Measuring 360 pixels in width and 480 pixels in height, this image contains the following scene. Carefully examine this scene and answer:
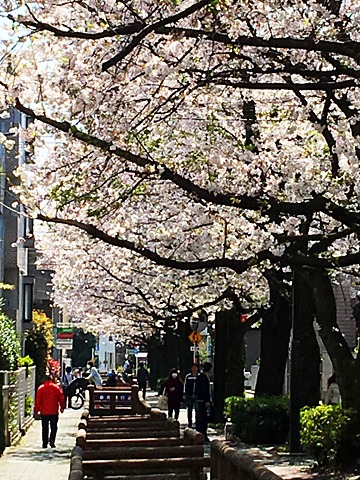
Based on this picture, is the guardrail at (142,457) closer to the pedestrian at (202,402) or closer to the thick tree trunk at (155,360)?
the pedestrian at (202,402)

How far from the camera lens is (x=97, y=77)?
38.6 feet

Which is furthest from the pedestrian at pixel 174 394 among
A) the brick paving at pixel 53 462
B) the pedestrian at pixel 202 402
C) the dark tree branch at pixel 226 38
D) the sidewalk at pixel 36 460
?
the dark tree branch at pixel 226 38

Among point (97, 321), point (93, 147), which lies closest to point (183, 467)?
point (93, 147)

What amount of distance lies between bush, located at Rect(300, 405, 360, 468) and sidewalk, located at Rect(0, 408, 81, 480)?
→ 13.7 ft

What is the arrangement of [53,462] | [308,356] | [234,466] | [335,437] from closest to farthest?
[234,466] < [335,437] < [53,462] < [308,356]

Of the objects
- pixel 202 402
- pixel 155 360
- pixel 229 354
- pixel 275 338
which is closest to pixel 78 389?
pixel 229 354

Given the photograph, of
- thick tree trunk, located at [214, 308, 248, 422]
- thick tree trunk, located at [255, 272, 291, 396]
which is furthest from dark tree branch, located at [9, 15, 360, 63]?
thick tree trunk, located at [214, 308, 248, 422]

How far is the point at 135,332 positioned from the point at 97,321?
5.44 m

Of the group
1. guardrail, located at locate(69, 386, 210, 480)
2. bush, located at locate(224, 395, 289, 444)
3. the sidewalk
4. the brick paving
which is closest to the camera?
guardrail, located at locate(69, 386, 210, 480)

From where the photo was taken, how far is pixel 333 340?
19094mm

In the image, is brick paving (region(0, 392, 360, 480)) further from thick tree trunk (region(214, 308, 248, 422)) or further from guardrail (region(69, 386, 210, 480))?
thick tree trunk (region(214, 308, 248, 422))

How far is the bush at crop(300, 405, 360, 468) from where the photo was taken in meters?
18.0

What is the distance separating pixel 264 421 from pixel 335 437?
23.5 feet

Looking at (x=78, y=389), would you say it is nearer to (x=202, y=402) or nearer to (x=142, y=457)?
(x=202, y=402)
